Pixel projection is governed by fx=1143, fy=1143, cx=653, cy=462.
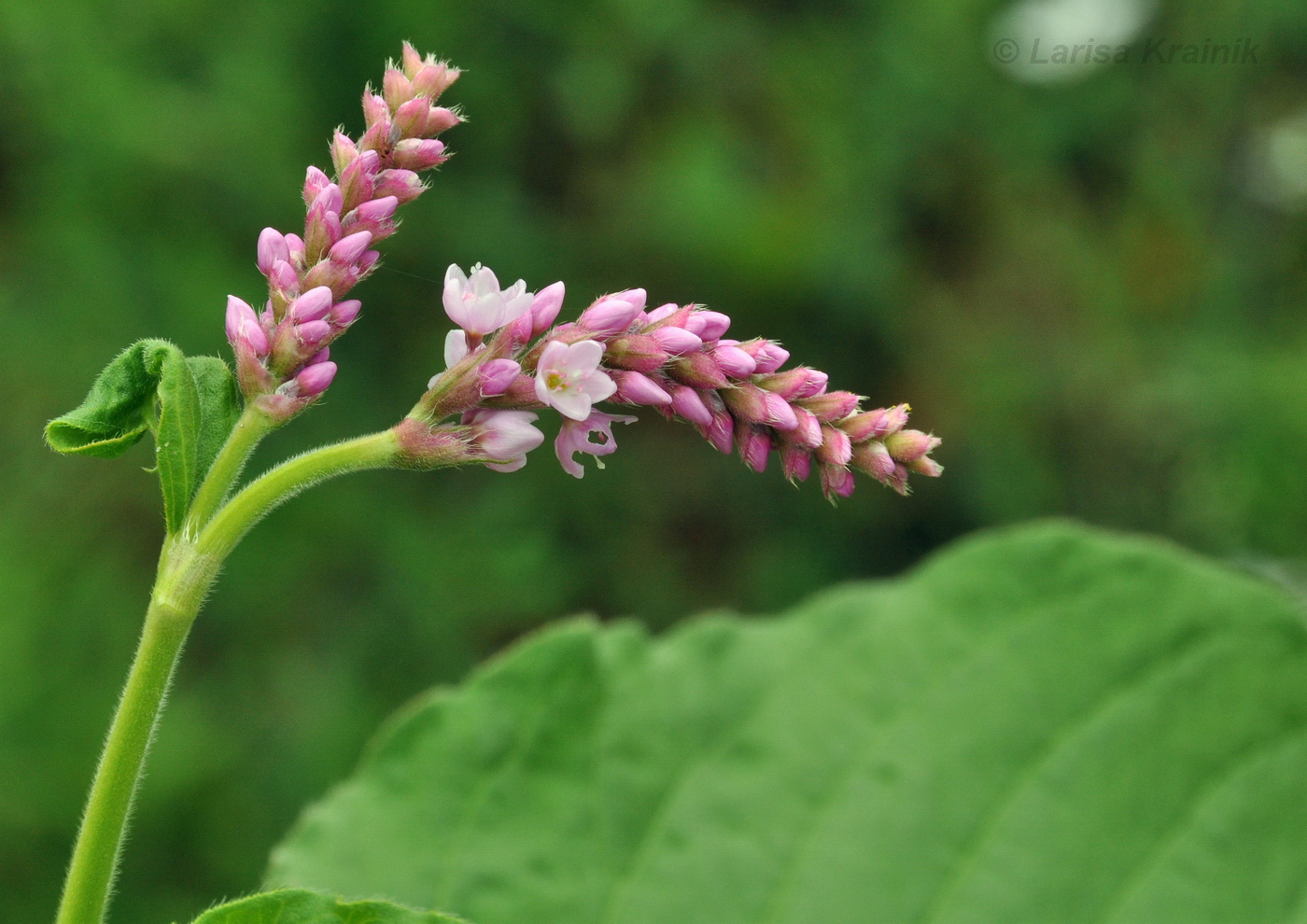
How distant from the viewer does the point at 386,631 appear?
4.63 meters

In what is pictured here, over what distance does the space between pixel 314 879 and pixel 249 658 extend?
114 inches

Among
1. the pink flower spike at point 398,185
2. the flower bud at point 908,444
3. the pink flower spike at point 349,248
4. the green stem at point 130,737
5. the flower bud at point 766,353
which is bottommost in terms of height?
the green stem at point 130,737

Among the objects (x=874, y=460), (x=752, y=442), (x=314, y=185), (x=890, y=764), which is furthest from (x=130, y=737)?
(x=890, y=764)

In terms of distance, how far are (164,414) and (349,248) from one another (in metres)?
0.26

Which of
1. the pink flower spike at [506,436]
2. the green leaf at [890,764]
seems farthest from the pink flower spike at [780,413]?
the green leaf at [890,764]

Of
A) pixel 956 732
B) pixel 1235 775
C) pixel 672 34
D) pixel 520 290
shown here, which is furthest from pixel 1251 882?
pixel 672 34

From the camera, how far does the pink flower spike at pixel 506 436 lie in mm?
1252

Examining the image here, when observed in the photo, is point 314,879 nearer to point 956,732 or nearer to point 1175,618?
point 956,732

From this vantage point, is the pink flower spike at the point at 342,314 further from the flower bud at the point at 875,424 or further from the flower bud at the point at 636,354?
the flower bud at the point at 875,424

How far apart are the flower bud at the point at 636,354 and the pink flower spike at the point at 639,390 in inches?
0.5

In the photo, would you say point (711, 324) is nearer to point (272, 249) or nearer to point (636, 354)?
point (636, 354)

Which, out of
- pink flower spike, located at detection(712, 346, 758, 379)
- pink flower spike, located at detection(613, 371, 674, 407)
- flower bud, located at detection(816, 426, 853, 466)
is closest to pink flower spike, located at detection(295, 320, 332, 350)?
pink flower spike, located at detection(613, 371, 674, 407)

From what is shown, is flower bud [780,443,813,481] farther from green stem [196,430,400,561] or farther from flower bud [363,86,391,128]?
flower bud [363,86,391,128]

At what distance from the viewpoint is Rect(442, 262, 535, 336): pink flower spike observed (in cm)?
130
